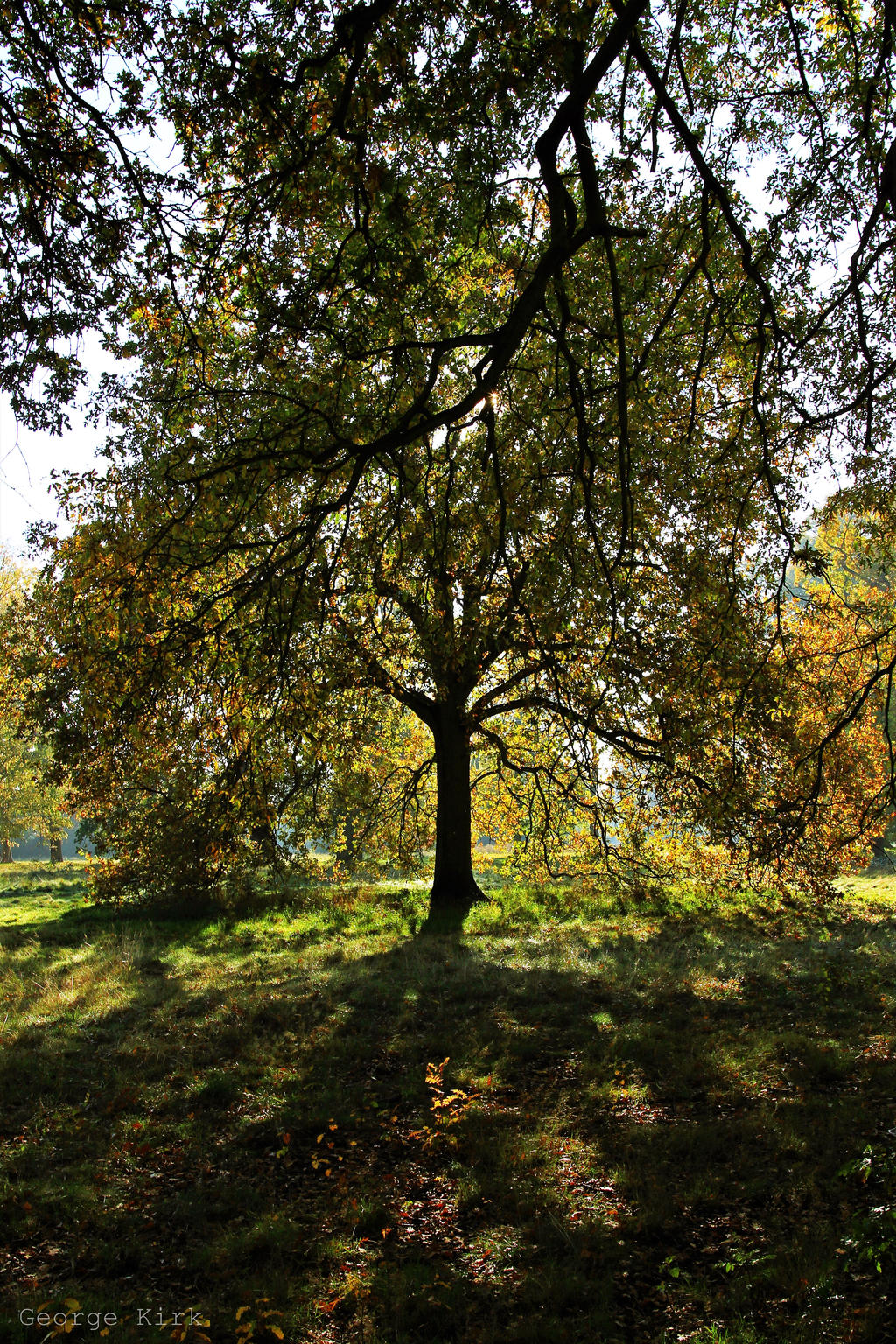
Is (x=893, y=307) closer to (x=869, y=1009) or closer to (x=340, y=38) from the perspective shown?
(x=340, y=38)

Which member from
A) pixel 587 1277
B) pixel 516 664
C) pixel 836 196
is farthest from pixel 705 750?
pixel 587 1277

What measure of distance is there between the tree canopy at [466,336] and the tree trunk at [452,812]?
13.0 feet

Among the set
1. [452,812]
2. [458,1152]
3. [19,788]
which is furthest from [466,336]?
[19,788]

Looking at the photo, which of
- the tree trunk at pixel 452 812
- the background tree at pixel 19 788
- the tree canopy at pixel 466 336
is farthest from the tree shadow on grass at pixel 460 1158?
the background tree at pixel 19 788

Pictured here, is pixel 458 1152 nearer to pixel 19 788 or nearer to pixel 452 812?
pixel 452 812

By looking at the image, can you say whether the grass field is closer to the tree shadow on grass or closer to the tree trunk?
the tree shadow on grass

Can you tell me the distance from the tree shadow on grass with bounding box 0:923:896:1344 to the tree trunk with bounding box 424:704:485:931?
6.42 meters

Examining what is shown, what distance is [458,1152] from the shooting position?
543 centimetres

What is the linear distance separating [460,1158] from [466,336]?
5833 mm

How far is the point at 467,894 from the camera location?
15531 millimetres

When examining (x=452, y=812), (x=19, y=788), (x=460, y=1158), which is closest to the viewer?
(x=460, y=1158)

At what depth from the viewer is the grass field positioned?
150 inches

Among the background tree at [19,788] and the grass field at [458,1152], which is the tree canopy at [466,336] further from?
the background tree at [19,788]

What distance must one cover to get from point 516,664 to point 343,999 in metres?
7.42
